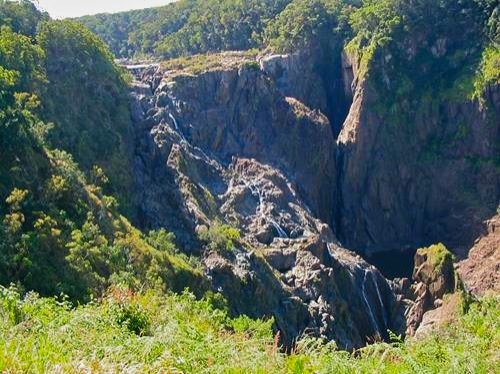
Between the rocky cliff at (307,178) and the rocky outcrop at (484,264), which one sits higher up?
the rocky cliff at (307,178)

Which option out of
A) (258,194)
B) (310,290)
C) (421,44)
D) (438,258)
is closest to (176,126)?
(258,194)

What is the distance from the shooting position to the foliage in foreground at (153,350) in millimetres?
7387

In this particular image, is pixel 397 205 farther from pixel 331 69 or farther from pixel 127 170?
pixel 127 170

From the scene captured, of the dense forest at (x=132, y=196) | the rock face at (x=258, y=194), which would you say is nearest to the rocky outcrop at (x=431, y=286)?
the rock face at (x=258, y=194)

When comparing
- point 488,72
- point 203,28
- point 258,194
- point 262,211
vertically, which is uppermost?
point 203,28

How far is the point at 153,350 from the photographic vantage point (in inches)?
347

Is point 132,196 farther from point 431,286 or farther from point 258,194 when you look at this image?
point 431,286

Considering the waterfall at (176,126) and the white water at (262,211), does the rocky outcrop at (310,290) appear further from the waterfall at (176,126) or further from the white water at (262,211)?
the waterfall at (176,126)

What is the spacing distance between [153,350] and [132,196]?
3033 cm

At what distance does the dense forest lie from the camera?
9703 mm

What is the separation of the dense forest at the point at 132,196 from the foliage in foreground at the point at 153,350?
4cm

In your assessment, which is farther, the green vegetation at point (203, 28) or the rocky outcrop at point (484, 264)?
the green vegetation at point (203, 28)

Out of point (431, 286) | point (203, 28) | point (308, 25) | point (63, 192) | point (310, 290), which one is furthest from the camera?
point (203, 28)

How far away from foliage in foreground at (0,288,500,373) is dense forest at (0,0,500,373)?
0.13 ft
